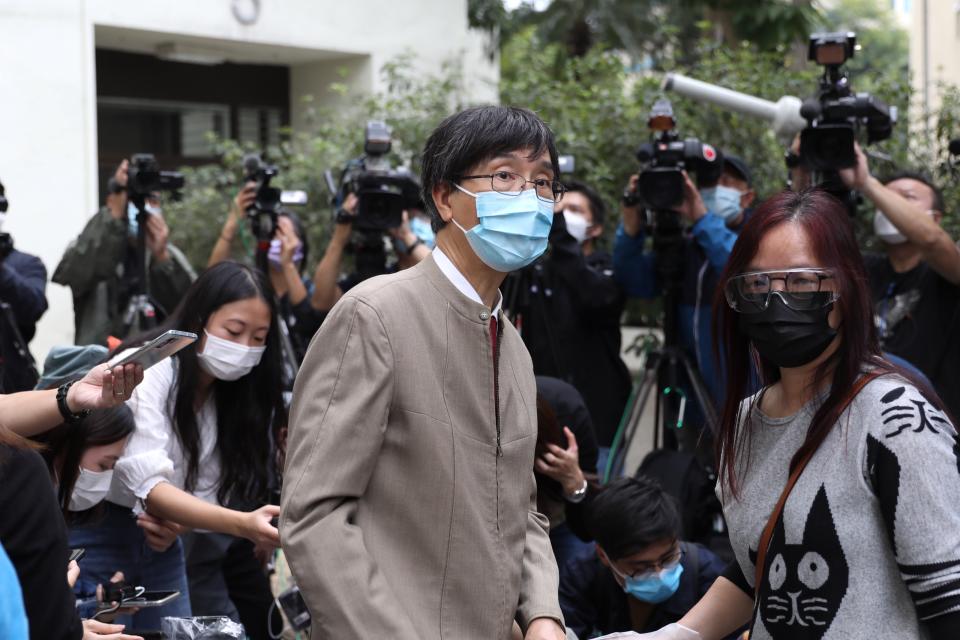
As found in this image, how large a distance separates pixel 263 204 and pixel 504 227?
3.52 metres

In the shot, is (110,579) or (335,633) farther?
(110,579)

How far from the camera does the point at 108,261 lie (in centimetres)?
548

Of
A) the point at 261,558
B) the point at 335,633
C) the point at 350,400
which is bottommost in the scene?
the point at 261,558

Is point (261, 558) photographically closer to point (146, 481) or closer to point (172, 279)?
point (146, 481)

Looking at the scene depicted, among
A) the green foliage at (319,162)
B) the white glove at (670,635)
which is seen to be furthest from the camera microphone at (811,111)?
the green foliage at (319,162)

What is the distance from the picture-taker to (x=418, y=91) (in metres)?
8.71

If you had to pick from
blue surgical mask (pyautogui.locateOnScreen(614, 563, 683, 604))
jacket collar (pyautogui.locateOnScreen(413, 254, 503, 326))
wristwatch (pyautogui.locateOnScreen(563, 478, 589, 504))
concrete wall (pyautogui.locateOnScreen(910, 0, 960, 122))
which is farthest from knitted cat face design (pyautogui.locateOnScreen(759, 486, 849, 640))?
concrete wall (pyautogui.locateOnScreen(910, 0, 960, 122))

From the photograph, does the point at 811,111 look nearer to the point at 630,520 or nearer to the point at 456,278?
the point at 630,520

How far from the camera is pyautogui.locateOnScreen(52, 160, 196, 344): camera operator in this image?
5469 millimetres

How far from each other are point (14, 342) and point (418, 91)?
14.1ft

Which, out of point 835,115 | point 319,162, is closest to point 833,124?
point 835,115

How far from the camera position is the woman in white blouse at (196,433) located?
347cm

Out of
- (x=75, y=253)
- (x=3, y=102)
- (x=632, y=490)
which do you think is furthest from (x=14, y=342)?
(x=3, y=102)

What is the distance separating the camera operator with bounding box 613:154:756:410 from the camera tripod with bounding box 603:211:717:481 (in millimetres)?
53
